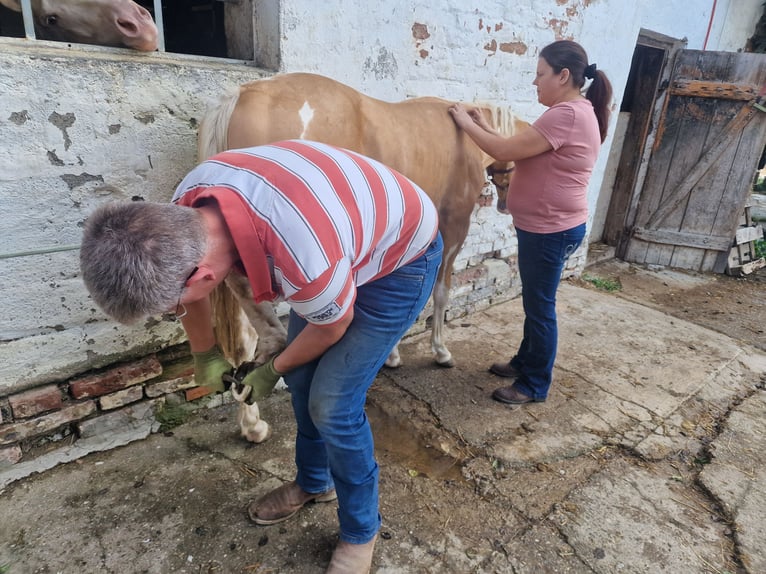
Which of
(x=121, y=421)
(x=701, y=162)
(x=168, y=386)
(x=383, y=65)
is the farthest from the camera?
(x=701, y=162)

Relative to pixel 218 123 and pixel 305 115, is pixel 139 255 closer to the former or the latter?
pixel 218 123

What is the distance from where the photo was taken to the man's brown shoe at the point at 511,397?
2.74m

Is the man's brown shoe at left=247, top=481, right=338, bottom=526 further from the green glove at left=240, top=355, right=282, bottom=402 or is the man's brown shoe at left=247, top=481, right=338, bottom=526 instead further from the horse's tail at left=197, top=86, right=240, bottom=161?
the horse's tail at left=197, top=86, right=240, bottom=161

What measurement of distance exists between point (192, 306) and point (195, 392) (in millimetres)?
1077

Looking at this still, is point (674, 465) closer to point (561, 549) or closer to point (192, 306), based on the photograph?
point (561, 549)

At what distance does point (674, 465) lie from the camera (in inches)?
92.0

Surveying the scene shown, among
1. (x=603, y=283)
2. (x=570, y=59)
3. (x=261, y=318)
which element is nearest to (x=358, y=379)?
(x=261, y=318)

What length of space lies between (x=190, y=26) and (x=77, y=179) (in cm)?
155

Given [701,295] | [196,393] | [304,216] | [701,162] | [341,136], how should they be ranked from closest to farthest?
[304,216] < [341,136] < [196,393] < [701,295] < [701,162]

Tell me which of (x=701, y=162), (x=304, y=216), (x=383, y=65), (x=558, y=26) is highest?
(x=558, y=26)

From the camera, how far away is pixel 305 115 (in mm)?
1986

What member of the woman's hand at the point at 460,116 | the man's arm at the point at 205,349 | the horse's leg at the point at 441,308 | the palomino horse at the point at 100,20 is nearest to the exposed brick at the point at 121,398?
the man's arm at the point at 205,349

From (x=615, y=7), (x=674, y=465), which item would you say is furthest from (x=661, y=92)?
(x=674, y=465)

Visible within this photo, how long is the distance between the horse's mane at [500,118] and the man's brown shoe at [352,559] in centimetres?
241
